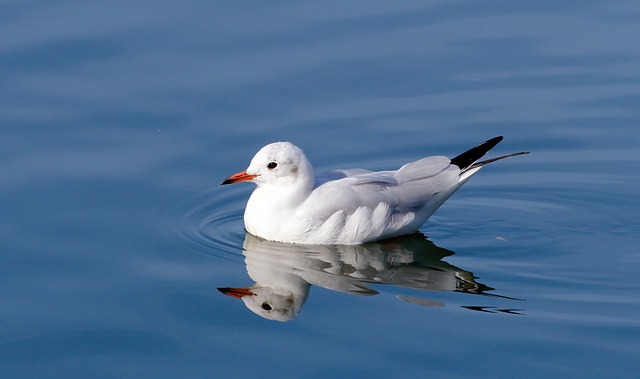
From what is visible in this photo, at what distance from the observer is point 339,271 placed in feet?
32.2

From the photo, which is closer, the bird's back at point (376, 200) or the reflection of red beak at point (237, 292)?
the reflection of red beak at point (237, 292)

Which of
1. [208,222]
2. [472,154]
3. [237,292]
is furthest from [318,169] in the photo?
[237,292]

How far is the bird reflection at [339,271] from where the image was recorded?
916 centimetres

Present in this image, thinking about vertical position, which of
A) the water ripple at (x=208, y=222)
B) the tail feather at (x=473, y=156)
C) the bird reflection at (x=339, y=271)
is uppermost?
the tail feather at (x=473, y=156)

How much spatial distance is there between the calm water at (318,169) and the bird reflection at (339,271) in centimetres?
3

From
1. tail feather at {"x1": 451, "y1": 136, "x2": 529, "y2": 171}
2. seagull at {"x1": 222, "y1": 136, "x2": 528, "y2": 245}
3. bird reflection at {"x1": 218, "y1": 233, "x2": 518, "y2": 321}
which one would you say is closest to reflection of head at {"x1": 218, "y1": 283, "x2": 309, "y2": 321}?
Answer: bird reflection at {"x1": 218, "y1": 233, "x2": 518, "y2": 321}

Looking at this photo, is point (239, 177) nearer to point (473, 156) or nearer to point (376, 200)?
point (376, 200)

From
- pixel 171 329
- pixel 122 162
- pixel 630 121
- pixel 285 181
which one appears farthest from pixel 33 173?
pixel 630 121

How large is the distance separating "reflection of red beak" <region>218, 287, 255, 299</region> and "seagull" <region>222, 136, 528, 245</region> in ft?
3.96

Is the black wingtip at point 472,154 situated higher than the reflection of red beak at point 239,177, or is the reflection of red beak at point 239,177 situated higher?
the black wingtip at point 472,154

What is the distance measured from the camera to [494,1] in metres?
15.1

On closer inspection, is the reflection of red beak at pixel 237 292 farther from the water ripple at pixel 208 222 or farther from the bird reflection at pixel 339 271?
the water ripple at pixel 208 222

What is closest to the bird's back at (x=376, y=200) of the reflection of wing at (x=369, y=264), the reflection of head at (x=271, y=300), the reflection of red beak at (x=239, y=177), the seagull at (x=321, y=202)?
the seagull at (x=321, y=202)

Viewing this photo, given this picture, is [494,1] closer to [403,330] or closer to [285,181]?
[285,181]
